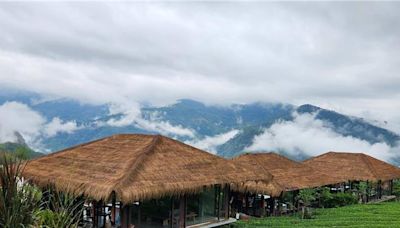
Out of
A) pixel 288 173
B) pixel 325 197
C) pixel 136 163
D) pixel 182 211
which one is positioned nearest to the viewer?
pixel 136 163

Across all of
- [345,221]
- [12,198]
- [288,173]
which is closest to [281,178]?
[288,173]

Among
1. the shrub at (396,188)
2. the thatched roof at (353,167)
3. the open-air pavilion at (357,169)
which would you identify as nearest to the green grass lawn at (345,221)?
the open-air pavilion at (357,169)

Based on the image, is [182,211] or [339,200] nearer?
[182,211]

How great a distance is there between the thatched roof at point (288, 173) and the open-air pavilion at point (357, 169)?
228 cm

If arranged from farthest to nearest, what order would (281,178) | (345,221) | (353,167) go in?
(353,167) < (281,178) < (345,221)

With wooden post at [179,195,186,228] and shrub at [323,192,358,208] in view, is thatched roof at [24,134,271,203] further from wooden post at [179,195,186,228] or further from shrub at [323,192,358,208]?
shrub at [323,192,358,208]

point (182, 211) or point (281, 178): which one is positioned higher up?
point (281, 178)

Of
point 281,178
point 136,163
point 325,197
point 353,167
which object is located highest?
point 136,163

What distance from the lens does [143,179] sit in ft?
42.8

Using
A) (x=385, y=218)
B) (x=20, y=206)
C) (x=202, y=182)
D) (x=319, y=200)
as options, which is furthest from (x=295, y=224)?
(x=20, y=206)

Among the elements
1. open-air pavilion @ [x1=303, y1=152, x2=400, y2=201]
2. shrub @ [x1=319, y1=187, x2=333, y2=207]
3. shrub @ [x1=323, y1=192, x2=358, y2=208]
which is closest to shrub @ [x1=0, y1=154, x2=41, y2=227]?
shrub @ [x1=319, y1=187, x2=333, y2=207]

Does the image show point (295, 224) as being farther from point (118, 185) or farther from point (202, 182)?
point (118, 185)

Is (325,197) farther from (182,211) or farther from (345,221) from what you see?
(182,211)

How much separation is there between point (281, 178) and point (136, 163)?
466 inches
